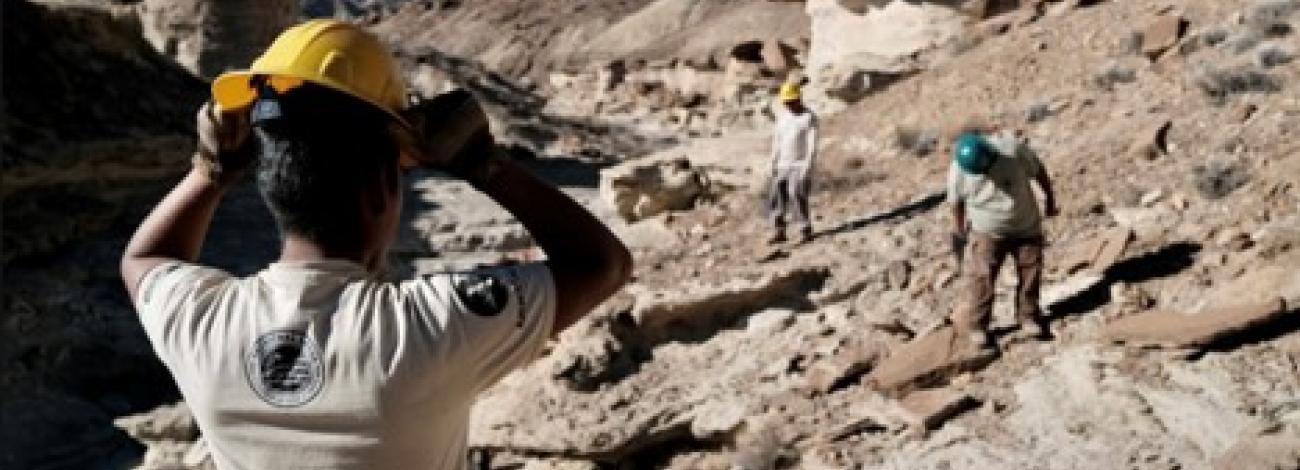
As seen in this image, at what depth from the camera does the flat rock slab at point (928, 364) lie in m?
7.00

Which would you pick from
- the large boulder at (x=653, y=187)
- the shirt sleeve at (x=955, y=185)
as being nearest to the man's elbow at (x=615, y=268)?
the shirt sleeve at (x=955, y=185)

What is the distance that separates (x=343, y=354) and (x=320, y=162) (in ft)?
0.79

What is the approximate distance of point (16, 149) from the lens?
45.4ft

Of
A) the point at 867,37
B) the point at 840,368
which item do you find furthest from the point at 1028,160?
the point at 867,37

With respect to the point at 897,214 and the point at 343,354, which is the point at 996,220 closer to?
the point at 897,214

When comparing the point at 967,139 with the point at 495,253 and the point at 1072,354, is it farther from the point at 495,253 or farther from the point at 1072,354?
the point at 495,253

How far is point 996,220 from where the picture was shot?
6953mm

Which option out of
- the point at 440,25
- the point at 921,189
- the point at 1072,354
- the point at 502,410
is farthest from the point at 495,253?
the point at 440,25

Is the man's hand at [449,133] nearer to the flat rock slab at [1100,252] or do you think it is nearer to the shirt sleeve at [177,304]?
the shirt sleeve at [177,304]

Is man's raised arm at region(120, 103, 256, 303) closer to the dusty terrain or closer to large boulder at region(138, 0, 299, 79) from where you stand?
the dusty terrain

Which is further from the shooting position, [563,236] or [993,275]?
[993,275]

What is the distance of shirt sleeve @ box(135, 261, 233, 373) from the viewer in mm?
1880

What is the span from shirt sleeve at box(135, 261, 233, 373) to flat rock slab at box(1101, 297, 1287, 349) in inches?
214

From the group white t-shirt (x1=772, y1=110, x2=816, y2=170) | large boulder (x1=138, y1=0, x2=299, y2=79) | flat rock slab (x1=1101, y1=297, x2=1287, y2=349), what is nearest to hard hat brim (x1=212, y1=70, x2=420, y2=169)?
flat rock slab (x1=1101, y1=297, x2=1287, y2=349)
